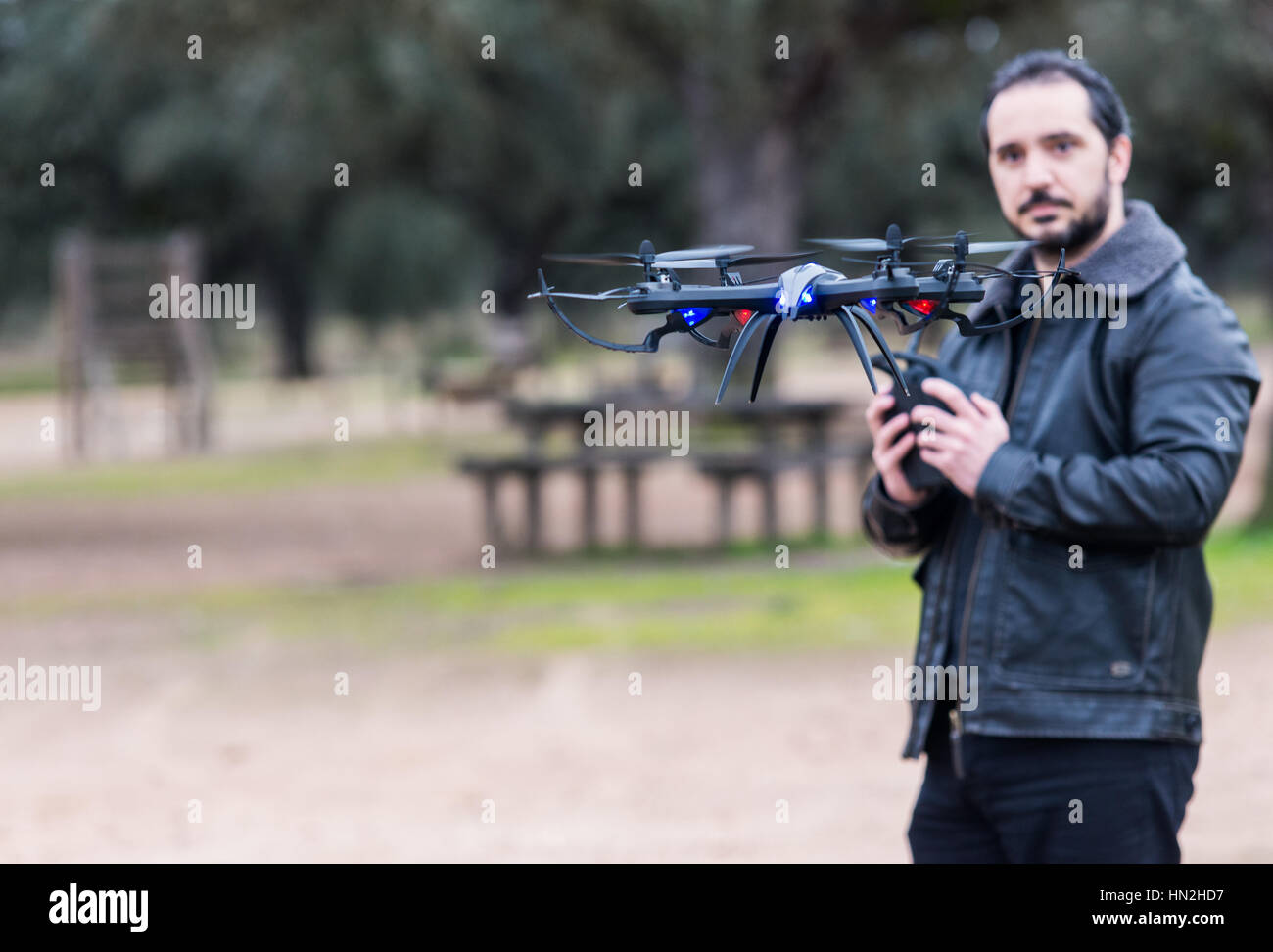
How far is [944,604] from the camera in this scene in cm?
257

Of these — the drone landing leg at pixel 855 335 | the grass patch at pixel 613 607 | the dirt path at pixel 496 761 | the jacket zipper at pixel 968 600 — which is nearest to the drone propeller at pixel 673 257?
the drone landing leg at pixel 855 335

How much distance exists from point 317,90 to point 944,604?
65.6 feet

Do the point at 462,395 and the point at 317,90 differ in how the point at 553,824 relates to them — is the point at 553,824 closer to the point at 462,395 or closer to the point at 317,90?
the point at 462,395

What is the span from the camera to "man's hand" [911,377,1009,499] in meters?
2.39

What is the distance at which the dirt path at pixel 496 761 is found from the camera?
17.1ft

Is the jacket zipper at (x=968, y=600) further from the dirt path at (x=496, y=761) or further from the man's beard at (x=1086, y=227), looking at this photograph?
the dirt path at (x=496, y=761)

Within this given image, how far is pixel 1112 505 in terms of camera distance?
7.65 feet

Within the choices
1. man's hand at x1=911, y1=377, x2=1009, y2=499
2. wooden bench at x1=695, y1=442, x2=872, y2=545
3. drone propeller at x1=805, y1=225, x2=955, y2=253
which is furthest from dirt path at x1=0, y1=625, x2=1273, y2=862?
drone propeller at x1=805, y1=225, x2=955, y2=253

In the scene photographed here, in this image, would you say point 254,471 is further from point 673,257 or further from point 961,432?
point 673,257

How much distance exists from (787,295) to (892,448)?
1.23m

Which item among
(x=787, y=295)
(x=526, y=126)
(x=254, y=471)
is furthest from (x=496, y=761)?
(x=526, y=126)

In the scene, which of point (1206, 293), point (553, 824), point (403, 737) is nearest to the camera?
point (1206, 293)
